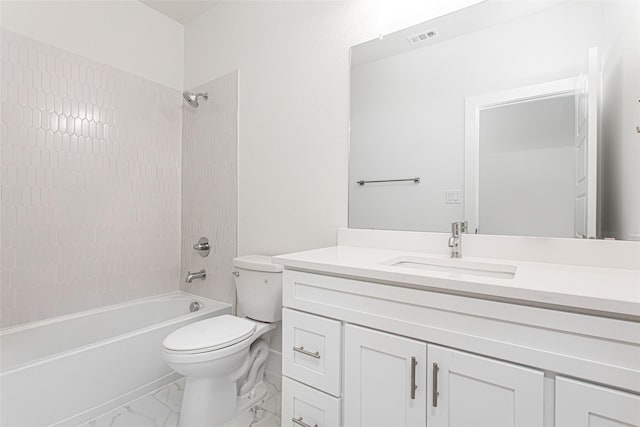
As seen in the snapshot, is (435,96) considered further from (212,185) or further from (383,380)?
(212,185)

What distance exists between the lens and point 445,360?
85 cm

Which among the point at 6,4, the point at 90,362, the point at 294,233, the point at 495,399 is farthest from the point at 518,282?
the point at 6,4

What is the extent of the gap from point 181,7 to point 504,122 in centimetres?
240

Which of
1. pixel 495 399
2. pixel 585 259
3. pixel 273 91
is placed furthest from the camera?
pixel 273 91

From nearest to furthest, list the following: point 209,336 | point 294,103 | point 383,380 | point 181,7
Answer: point 383,380, point 209,336, point 294,103, point 181,7

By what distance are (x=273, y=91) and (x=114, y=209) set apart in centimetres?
137

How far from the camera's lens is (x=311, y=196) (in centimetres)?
179

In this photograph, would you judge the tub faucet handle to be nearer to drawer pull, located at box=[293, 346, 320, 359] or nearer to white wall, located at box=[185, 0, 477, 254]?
white wall, located at box=[185, 0, 477, 254]

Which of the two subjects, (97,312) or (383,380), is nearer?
(383,380)

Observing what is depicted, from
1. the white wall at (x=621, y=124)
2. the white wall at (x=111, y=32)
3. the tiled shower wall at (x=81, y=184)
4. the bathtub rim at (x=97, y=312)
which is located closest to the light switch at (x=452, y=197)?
the white wall at (x=621, y=124)

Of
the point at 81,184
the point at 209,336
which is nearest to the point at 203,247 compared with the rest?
the point at 81,184

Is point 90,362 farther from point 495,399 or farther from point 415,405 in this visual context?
point 495,399

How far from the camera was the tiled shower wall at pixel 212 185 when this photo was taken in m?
2.21

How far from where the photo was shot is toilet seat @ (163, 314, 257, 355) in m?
1.36
